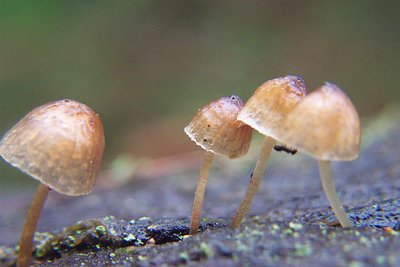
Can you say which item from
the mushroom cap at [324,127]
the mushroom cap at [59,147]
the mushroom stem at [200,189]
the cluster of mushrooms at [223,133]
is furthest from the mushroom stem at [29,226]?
the mushroom cap at [324,127]

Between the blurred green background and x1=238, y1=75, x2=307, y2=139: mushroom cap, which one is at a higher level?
the blurred green background

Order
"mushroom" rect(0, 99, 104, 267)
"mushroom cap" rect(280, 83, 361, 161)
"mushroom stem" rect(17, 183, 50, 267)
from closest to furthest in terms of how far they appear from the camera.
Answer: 1. "mushroom cap" rect(280, 83, 361, 161)
2. "mushroom" rect(0, 99, 104, 267)
3. "mushroom stem" rect(17, 183, 50, 267)

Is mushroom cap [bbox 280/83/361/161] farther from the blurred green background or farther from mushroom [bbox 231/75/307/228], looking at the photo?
the blurred green background

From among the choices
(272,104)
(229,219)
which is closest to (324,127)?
(272,104)

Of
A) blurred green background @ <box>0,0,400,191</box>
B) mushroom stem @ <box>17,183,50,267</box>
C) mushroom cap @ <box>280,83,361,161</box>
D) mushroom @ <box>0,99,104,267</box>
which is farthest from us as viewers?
blurred green background @ <box>0,0,400,191</box>

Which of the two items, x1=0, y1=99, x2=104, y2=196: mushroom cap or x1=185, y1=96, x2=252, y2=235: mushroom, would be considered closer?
x1=0, y1=99, x2=104, y2=196: mushroom cap

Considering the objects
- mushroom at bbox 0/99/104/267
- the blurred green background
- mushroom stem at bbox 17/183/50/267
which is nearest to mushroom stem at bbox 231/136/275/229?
mushroom at bbox 0/99/104/267

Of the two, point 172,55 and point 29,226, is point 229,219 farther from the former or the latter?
point 172,55
